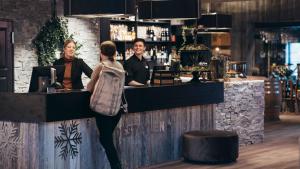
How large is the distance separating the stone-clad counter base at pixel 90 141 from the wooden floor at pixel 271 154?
0.26m

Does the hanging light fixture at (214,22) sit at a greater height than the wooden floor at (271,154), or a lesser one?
greater

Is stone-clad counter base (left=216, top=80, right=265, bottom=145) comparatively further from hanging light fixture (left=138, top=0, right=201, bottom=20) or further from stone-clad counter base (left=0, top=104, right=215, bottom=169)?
hanging light fixture (left=138, top=0, right=201, bottom=20)

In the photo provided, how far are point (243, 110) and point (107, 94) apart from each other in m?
3.35

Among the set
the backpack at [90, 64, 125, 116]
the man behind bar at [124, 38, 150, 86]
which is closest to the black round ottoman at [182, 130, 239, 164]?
the man behind bar at [124, 38, 150, 86]

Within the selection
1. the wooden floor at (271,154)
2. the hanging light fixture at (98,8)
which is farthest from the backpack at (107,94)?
the wooden floor at (271,154)

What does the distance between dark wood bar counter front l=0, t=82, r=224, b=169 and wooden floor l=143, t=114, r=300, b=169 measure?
Result: 0.38m

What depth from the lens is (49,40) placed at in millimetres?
10422

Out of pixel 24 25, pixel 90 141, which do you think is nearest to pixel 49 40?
pixel 24 25

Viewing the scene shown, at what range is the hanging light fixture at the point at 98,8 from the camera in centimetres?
691

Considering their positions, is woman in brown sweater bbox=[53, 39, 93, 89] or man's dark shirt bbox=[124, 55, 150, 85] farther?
man's dark shirt bbox=[124, 55, 150, 85]

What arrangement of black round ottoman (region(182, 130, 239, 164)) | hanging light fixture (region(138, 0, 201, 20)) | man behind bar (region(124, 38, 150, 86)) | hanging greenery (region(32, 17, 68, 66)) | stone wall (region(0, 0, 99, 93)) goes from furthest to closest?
hanging greenery (region(32, 17, 68, 66)), stone wall (region(0, 0, 99, 93)), man behind bar (region(124, 38, 150, 86)), hanging light fixture (region(138, 0, 201, 20)), black round ottoman (region(182, 130, 239, 164))

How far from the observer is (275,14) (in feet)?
50.6

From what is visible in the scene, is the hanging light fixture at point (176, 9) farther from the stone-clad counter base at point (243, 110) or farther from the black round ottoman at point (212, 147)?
the black round ottoman at point (212, 147)

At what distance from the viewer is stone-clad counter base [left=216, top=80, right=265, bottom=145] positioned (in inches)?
348
